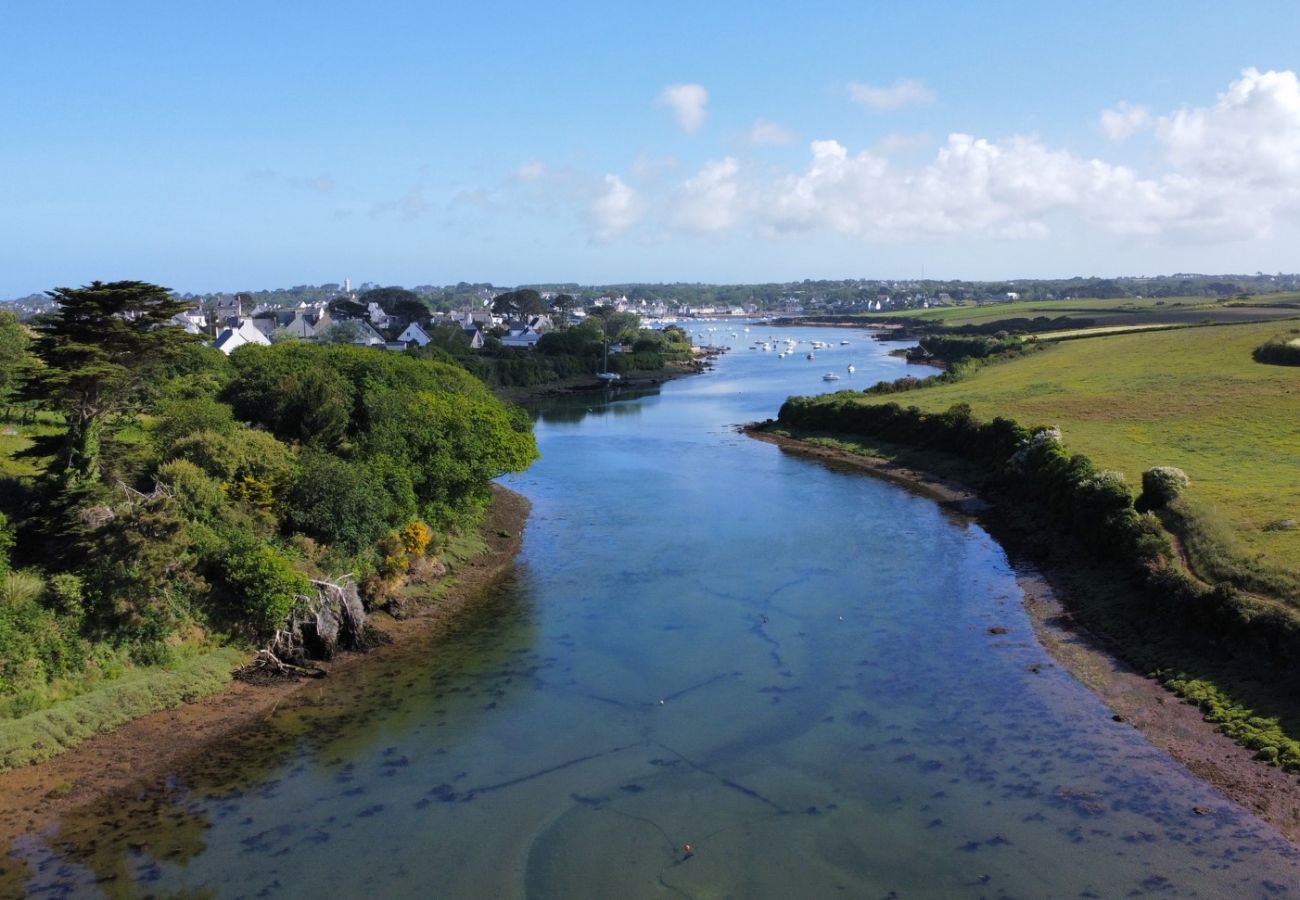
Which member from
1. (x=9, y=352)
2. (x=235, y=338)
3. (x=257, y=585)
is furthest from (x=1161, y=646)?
(x=235, y=338)

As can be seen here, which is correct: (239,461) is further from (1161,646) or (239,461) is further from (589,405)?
(589,405)

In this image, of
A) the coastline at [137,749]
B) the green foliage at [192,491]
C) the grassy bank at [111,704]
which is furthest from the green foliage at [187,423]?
the grassy bank at [111,704]

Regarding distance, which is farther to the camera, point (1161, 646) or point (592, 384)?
point (592, 384)

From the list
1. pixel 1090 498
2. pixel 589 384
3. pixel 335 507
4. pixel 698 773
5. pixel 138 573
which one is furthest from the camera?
pixel 589 384

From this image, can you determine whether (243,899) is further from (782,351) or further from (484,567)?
(782,351)

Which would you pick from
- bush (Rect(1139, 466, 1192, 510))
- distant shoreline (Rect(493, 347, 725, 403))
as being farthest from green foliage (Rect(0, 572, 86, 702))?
distant shoreline (Rect(493, 347, 725, 403))

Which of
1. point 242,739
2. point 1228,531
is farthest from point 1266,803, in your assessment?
point 242,739

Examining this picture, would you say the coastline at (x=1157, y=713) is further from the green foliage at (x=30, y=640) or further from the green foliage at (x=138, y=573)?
the green foliage at (x=30, y=640)
